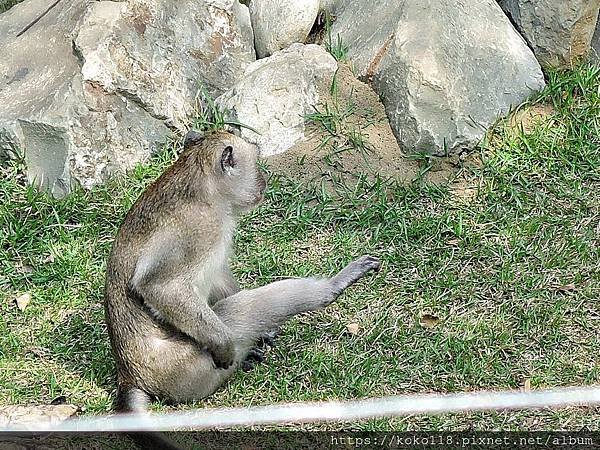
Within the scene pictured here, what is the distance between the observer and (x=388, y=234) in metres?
5.58

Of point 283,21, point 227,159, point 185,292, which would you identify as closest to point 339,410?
point 185,292

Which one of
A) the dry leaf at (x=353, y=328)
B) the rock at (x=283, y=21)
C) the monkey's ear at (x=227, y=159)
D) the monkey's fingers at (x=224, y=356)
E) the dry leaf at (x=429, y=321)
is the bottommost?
the dry leaf at (x=429, y=321)

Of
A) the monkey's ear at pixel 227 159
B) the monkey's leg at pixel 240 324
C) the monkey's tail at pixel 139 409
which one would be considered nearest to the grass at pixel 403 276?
the monkey's leg at pixel 240 324

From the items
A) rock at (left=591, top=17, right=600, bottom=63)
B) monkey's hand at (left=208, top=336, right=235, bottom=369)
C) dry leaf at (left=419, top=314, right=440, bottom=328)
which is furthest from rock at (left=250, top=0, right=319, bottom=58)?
monkey's hand at (left=208, top=336, right=235, bottom=369)

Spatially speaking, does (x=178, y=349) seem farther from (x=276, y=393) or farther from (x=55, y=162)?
(x=55, y=162)

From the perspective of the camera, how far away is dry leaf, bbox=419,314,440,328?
4926 millimetres

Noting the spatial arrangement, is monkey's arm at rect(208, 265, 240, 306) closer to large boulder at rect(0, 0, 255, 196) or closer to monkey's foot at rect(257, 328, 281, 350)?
monkey's foot at rect(257, 328, 281, 350)

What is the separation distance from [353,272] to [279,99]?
1752mm

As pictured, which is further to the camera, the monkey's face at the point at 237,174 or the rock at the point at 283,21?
the rock at the point at 283,21

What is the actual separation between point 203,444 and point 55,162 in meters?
2.50

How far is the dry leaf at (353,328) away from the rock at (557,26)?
2.53m

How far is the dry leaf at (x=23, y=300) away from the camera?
532 centimetres

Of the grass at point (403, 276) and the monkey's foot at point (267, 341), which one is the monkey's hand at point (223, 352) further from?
the monkey's foot at point (267, 341)

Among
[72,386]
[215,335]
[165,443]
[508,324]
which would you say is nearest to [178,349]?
[215,335]
